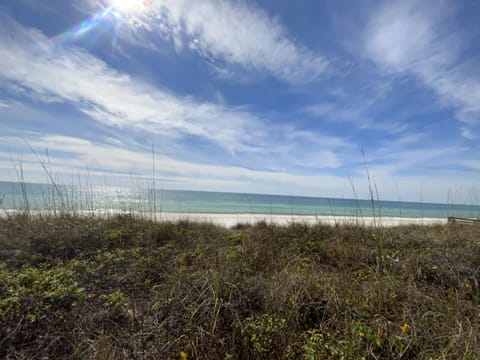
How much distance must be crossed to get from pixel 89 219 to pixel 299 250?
4710mm

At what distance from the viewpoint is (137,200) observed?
19.4 ft

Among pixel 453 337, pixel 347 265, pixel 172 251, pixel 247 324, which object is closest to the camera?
pixel 453 337

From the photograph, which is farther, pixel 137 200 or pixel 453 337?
pixel 137 200

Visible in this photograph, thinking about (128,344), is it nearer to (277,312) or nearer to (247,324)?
(247,324)

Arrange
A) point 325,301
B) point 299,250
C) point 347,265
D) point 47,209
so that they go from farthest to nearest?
point 47,209 < point 299,250 < point 347,265 < point 325,301

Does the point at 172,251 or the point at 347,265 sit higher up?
the point at 172,251

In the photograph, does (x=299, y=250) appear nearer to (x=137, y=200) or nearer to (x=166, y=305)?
(x=166, y=305)

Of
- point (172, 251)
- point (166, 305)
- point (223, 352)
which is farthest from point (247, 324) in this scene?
point (172, 251)

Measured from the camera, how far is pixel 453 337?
146 cm

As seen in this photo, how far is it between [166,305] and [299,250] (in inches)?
98.5

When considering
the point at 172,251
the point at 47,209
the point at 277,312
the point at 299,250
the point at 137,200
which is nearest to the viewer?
the point at 277,312

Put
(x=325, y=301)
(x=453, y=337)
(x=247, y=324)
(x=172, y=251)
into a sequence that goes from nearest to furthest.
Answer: (x=453, y=337)
(x=247, y=324)
(x=325, y=301)
(x=172, y=251)

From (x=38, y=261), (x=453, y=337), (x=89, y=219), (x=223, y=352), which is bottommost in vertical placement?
(x=223, y=352)

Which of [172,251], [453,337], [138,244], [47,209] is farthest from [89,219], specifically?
[453,337]
